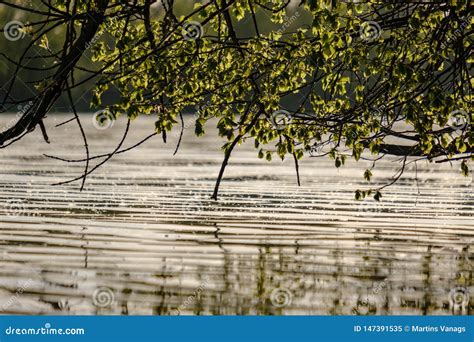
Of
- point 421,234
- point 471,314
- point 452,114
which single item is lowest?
point 471,314

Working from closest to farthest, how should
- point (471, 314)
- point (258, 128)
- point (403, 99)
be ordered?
point (471, 314), point (403, 99), point (258, 128)

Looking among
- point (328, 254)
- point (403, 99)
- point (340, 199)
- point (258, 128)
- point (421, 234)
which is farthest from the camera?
point (340, 199)

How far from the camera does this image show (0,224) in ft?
71.2

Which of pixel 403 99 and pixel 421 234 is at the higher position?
pixel 403 99

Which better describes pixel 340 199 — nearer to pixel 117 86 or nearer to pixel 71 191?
pixel 71 191

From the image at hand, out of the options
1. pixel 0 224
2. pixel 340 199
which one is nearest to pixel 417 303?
pixel 0 224

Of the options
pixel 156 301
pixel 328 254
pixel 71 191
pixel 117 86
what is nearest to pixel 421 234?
pixel 328 254

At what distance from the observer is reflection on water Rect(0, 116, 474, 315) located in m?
14.0

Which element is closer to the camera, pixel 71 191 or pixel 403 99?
pixel 403 99

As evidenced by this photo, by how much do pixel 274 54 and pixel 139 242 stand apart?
13.2 feet

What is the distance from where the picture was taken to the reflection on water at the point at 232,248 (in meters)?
14.0

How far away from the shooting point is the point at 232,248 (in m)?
18.8

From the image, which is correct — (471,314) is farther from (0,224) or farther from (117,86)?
(0,224)

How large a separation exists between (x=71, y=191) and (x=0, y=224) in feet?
25.1
